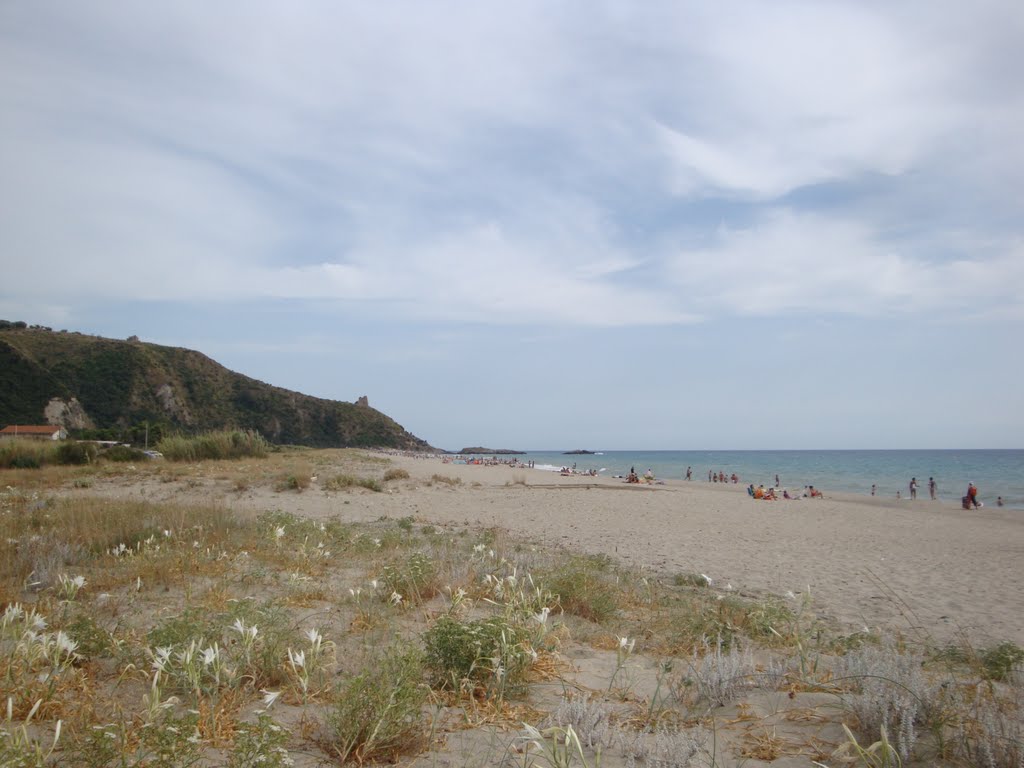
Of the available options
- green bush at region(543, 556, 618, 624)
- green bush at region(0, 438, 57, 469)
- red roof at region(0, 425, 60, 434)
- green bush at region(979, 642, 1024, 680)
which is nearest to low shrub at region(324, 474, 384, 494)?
green bush at region(0, 438, 57, 469)

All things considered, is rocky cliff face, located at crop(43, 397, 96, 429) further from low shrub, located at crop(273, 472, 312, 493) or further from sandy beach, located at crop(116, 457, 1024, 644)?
low shrub, located at crop(273, 472, 312, 493)

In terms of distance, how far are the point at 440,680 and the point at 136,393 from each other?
5862 centimetres

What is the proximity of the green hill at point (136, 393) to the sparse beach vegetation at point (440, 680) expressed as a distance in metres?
32.8

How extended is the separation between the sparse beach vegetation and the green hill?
1291 inches

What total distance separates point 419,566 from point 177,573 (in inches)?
82.9

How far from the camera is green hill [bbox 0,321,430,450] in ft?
153

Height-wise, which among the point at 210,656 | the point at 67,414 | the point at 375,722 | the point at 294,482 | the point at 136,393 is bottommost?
the point at 294,482

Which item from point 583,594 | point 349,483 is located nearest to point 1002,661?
point 583,594

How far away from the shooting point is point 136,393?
52781 mm

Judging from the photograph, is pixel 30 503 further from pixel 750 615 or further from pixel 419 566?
pixel 750 615

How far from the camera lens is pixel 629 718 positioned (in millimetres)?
2883

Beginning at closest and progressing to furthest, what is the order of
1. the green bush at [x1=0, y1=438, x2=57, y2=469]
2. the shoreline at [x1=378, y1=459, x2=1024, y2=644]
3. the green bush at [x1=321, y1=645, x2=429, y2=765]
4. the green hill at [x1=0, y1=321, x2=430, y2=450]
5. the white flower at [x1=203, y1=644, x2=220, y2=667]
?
the green bush at [x1=321, y1=645, x2=429, y2=765] → the white flower at [x1=203, y1=644, x2=220, y2=667] → the shoreline at [x1=378, y1=459, x2=1024, y2=644] → the green bush at [x1=0, y1=438, x2=57, y2=469] → the green hill at [x1=0, y1=321, x2=430, y2=450]

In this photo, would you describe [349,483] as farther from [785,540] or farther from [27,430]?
[27,430]

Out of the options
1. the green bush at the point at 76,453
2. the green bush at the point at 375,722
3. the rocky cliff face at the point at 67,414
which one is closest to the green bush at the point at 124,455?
the green bush at the point at 76,453
